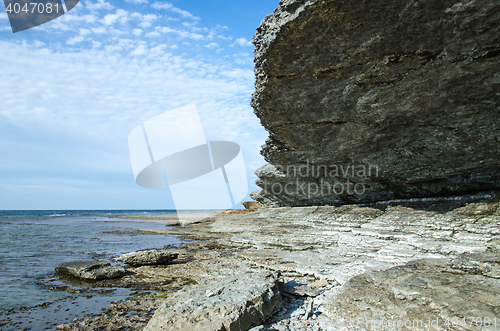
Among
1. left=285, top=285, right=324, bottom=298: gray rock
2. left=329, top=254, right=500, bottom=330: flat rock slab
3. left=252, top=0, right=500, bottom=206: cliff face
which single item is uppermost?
left=252, top=0, right=500, bottom=206: cliff face

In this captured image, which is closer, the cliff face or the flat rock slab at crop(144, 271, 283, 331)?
the flat rock slab at crop(144, 271, 283, 331)

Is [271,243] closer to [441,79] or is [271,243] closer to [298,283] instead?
[298,283]

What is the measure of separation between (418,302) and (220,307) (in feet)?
10.3

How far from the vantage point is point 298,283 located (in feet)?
19.9

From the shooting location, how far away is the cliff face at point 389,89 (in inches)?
246

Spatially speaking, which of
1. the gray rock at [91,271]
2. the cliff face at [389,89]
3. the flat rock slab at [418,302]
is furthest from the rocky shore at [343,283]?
the cliff face at [389,89]

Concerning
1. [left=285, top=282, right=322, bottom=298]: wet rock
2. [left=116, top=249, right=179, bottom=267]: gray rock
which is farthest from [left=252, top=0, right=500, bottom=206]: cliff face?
[left=116, top=249, right=179, bottom=267]: gray rock

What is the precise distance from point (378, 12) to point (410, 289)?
5.98 metres

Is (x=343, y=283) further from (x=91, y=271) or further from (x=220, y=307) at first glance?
(x=91, y=271)

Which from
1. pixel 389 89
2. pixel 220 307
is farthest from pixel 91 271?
pixel 389 89

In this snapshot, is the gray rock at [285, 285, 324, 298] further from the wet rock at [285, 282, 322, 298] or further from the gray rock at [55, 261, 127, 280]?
the gray rock at [55, 261, 127, 280]

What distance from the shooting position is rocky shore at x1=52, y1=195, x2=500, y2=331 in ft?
12.7

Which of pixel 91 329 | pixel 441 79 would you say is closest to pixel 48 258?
pixel 91 329

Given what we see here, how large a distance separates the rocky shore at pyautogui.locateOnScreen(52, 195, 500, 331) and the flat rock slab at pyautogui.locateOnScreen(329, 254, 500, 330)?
0.01 m
